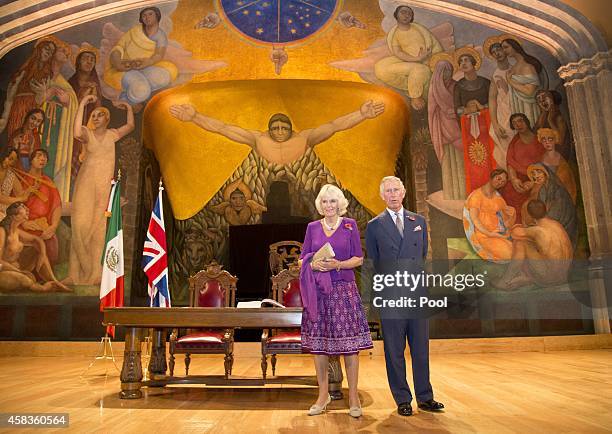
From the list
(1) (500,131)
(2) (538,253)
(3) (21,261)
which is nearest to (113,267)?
(3) (21,261)

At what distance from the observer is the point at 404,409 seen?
127 inches

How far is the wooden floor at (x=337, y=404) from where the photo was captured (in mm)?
2896

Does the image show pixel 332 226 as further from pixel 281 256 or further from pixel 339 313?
pixel 281 256

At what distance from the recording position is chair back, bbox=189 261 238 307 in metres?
5.92

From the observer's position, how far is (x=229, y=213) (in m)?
11.4

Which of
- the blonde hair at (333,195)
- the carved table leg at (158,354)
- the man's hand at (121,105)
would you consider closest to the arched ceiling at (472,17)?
the man's hand at (121,105)

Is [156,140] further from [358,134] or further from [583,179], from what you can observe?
[583,179]

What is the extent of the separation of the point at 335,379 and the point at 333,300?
1.16 meters

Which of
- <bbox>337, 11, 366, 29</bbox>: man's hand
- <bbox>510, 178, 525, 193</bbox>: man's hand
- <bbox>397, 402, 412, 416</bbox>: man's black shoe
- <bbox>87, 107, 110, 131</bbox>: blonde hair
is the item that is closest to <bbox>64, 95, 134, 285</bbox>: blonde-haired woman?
<bbox>87, 107, 110, 131</bbox>: blonde hair

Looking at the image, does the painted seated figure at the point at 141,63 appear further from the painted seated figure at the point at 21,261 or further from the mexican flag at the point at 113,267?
the mexican flag at the point at 113,267

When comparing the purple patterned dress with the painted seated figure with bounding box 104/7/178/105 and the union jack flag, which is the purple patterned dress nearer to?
the union jack flag

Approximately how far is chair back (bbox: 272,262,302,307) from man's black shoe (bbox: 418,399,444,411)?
8.54 ft

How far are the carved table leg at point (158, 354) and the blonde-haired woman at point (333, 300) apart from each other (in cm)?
230

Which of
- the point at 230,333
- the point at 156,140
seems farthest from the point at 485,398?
the point at 156,140
